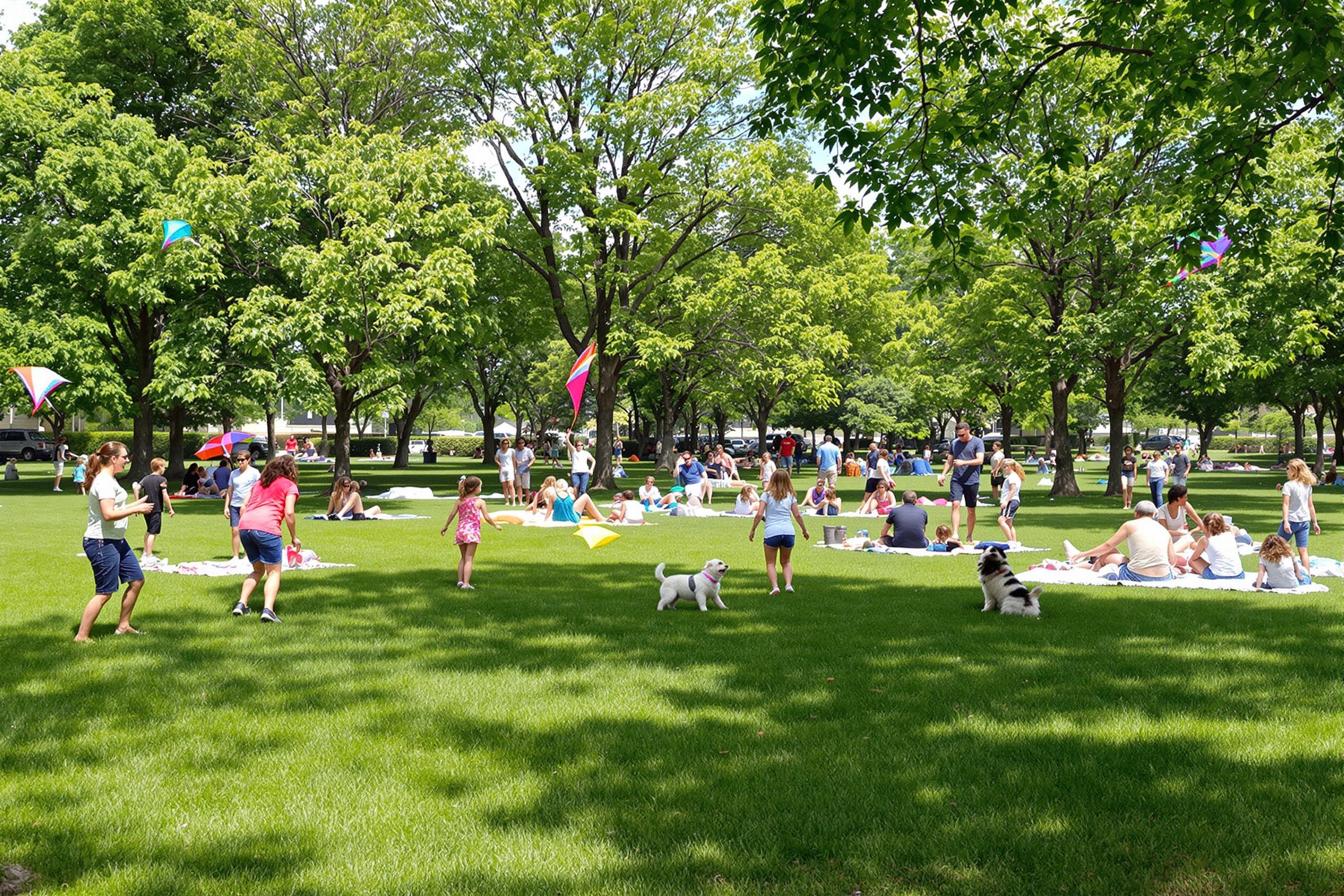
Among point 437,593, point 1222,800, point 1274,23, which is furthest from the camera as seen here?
point 437,593

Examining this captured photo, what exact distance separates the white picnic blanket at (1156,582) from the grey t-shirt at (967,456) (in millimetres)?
3417

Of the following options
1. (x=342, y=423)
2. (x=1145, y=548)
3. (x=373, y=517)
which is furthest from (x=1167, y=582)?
(x=342, y=423)

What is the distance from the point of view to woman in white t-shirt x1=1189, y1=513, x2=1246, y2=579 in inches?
483

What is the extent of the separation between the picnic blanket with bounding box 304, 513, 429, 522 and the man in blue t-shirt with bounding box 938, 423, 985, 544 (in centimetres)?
1147

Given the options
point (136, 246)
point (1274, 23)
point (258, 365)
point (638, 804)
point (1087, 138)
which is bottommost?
point (638, 804)

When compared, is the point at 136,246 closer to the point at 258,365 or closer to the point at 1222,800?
the point at 258,365

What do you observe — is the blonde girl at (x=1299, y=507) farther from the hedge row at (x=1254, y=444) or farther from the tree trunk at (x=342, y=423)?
the hedge row at (x=1254, y=444)

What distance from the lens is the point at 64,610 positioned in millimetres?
9969

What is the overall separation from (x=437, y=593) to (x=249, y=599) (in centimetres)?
202

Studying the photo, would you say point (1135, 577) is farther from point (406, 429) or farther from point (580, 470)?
point (406, 429)

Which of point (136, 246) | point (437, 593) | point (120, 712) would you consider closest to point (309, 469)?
point (136, 246)

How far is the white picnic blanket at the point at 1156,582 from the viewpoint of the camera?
11648 mm

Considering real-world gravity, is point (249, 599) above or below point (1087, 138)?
below

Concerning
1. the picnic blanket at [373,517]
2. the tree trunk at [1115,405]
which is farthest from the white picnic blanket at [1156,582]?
the tree trunk at [1115,405]
